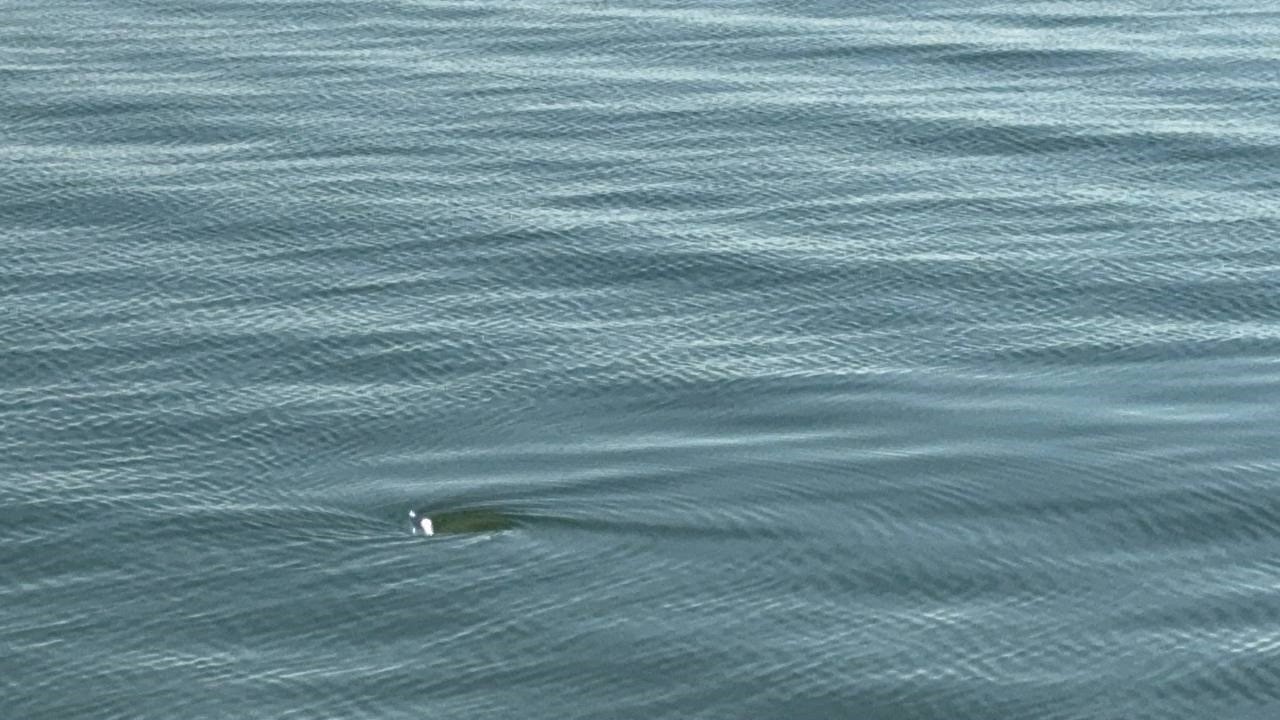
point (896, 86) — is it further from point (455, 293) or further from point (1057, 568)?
point (1057, 568)

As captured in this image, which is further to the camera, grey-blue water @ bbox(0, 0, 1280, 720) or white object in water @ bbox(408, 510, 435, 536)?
white object in water @ bbox(408, 510, 435, 536)

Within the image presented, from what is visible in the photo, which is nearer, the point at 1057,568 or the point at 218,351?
the point at 1057,568

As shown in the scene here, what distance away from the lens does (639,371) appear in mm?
33188

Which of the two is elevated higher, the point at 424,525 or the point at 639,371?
the point at 639,371

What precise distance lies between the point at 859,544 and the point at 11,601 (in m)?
9.14

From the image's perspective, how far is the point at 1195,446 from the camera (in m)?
30.5

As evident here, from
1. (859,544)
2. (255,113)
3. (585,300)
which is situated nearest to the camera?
(859,544)

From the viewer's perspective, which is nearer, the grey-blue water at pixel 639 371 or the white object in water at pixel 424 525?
the grey-blue water at pixel 639 371

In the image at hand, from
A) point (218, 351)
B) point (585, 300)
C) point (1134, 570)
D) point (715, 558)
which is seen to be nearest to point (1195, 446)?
point (1134, 570)

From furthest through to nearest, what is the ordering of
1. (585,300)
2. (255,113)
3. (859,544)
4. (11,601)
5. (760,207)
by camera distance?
1. (255,113)
2. (760,207)
3. (585,300)
4. (859,544)
5. (11,601)

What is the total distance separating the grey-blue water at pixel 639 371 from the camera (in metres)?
25.5

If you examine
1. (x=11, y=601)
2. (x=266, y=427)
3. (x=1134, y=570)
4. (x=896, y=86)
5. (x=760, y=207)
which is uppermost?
(x=896, y=86)

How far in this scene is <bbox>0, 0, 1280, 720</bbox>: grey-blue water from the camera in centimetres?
2555

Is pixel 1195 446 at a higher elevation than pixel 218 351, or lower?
lower
